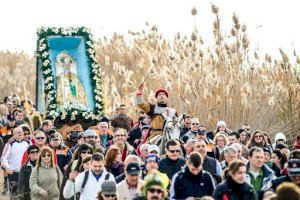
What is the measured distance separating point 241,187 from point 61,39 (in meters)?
17.5

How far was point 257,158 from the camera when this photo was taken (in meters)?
18.5

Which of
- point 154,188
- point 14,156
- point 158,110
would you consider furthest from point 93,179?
point 14,156

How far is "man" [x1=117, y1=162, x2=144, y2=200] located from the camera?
17172mm

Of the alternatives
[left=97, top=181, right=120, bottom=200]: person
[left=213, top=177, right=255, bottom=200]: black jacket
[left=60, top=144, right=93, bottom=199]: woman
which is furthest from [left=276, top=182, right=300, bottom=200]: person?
[left=60, top=144, right=93, bottom=199]: woman

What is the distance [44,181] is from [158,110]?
10.4 feet

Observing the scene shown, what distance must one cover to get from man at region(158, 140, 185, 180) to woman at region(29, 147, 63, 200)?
8.78 ft

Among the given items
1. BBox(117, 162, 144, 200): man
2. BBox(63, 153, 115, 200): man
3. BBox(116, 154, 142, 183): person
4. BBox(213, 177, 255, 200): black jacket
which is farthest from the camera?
BBox(63, 153, 115, 200): man

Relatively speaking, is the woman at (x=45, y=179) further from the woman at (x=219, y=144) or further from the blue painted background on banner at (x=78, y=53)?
the blue painted background on banner at (x=78, y=53)

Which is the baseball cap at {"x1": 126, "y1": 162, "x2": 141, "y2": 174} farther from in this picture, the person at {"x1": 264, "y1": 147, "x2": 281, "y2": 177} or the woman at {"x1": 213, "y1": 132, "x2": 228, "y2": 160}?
the woman at {"x1": 213, "y1": 132, "x2": 228, "y2": 160}

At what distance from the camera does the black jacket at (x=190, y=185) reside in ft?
56.6

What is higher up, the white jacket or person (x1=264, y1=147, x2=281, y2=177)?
person (x1=264, y1=147, x2=281, y2=177)

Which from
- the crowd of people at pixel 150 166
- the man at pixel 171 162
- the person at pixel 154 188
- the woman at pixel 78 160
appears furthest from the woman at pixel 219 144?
the person at pixel 154 188

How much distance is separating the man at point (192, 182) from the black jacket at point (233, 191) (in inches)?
27.1

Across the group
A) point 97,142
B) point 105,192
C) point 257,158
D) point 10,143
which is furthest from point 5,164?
point 105,192
